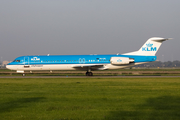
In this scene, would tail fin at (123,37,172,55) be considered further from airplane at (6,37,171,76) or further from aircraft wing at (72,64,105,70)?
aircraft wing at (72,64,105,70)

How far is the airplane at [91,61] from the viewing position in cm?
3728

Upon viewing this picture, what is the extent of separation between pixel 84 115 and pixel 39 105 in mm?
3126

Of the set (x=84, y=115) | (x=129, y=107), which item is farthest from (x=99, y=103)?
(x=84, y=115)

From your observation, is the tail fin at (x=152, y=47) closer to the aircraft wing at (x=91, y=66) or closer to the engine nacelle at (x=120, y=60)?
Answer: the engine nacelle at (x=120, y=60)

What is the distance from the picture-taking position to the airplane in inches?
1468

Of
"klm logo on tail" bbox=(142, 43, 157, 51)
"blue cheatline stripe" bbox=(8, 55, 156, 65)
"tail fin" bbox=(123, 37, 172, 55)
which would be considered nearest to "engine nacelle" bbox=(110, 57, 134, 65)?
"blue cheatline stripe" bbox=(8, 55, 156, 65)

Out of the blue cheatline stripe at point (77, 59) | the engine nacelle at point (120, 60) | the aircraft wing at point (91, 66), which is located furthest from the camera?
the blue cheatline stripe at point (77, 59)

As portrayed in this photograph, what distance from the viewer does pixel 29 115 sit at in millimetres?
9297

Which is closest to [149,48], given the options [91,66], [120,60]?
[120,60]

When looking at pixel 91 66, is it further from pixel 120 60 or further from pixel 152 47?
pixel 152 47

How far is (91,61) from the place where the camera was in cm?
3744

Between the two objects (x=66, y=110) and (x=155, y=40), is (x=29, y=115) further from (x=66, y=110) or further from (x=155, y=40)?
(x=155, y=40)

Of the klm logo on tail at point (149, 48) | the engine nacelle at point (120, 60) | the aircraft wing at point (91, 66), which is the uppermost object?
the klm logo on tail at point (149, 48)

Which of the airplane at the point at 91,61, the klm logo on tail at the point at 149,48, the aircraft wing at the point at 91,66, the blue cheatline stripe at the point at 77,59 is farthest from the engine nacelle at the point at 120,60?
the klm logo on tail at the point at 149,48
